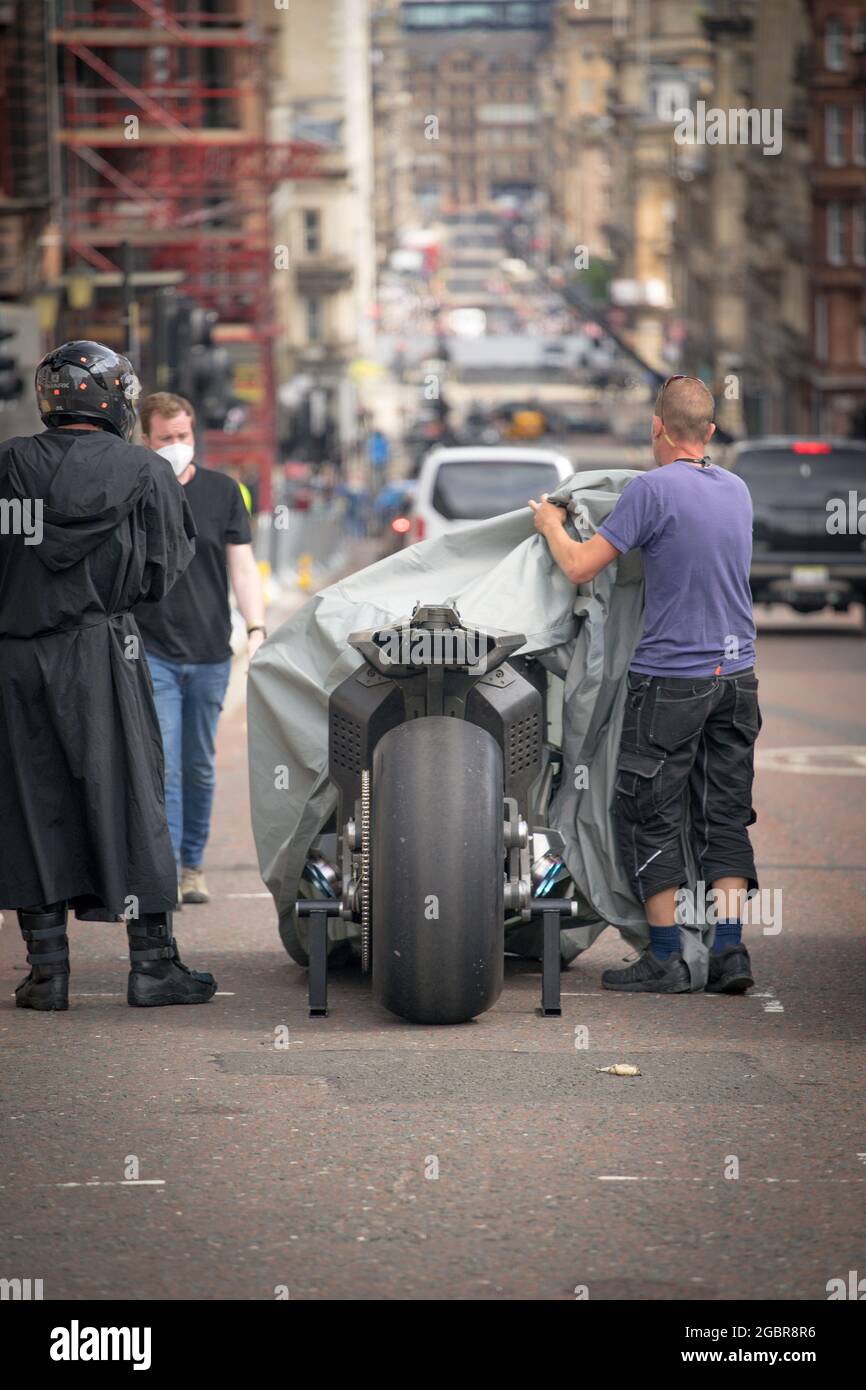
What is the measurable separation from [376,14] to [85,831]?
196 meters

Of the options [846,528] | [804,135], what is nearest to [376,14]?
[804,135]

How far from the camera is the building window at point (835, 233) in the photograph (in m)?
62.6

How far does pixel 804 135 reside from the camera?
216 ft

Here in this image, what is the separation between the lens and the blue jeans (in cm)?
891

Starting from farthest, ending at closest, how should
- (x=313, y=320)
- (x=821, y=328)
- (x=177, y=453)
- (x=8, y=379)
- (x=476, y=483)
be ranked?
(x=313, y=320) → (x=821, y=328) → (x=476, y=483) → (x=8, y=379) → (x=177, y=453)

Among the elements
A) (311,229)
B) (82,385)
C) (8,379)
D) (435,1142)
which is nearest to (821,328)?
(8,379)

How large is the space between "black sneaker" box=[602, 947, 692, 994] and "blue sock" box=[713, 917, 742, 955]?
0.15 metres

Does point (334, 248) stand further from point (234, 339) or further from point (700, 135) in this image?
point (234, 339)

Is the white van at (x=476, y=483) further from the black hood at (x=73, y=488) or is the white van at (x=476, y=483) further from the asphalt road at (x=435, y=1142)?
the black hood at (x=73, y=488)

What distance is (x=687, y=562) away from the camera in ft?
23.5

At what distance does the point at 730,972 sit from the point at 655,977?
0.23 metres

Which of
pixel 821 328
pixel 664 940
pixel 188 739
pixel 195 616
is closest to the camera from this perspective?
pixel 664 940

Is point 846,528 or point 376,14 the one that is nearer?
point 846,528

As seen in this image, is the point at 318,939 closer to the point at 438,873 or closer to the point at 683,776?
the point at 438,873
